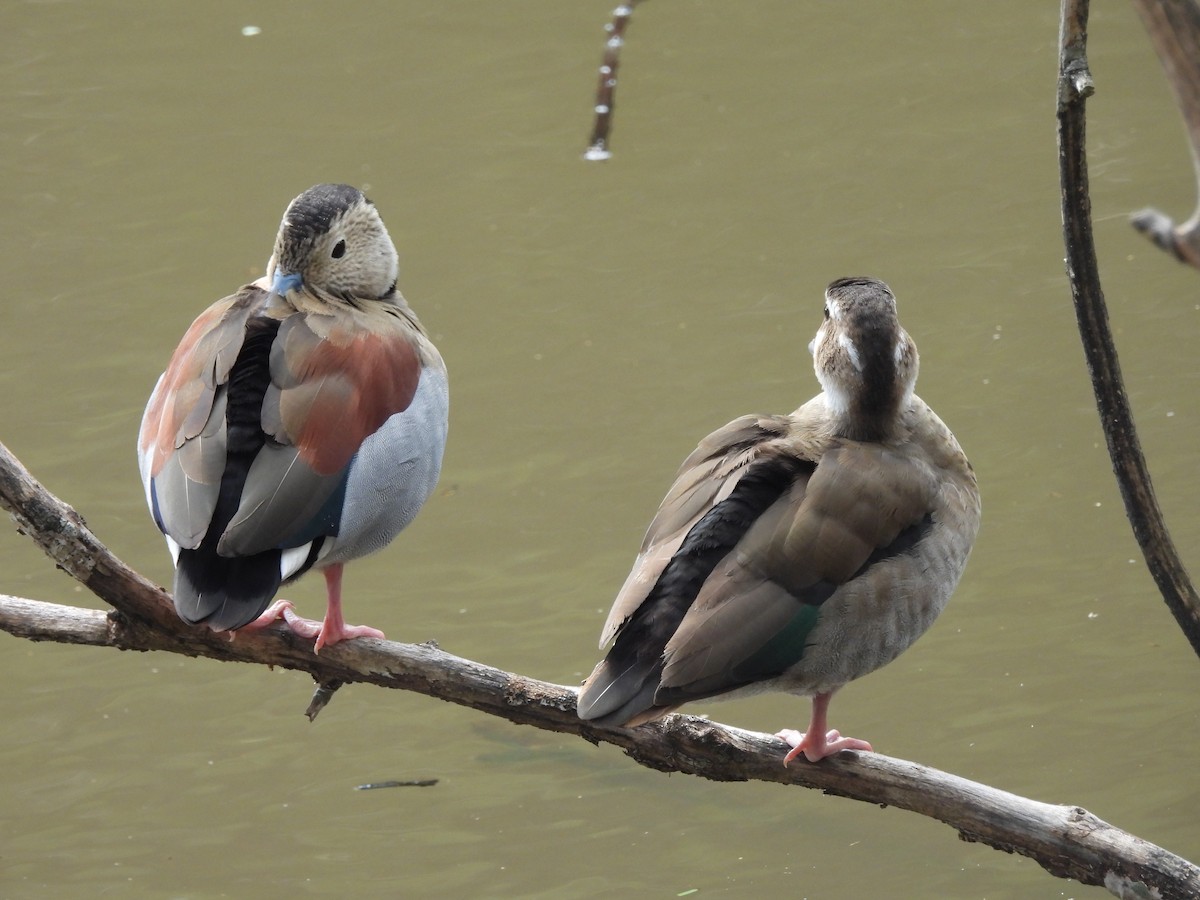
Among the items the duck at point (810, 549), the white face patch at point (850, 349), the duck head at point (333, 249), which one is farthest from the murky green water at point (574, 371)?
the white face patch at point (850, 349)

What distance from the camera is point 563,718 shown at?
152 inches

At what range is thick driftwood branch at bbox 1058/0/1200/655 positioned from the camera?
9.84 ft

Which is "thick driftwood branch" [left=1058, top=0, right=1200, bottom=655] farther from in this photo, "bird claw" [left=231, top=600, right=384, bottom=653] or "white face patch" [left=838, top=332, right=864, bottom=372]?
"bird claw" [left=231, top=600, right=384, bottom=653]

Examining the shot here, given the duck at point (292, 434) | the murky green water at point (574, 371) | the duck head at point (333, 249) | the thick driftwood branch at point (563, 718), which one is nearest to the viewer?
the thick driftwood branch at point (563, 718)

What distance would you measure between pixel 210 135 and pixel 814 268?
4.14 meters

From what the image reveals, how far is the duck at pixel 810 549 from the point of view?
3668 mm

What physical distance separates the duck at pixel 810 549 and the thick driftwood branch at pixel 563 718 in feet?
0.51

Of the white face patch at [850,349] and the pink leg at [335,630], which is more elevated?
the white face patch at [850,349]

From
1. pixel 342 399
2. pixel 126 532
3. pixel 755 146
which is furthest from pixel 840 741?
pixel 755 146

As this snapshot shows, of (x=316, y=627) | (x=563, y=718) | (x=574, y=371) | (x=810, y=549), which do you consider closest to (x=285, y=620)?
(x=316, y=627)

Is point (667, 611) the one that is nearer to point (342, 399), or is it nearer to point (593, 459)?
point (342, 399)

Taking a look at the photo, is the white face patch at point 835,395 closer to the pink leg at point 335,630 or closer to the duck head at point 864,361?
the duck head at point 864,361

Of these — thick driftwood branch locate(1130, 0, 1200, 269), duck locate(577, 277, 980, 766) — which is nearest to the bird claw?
duck locate(577, 277, 980, 766)

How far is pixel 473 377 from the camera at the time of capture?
27.3ft
